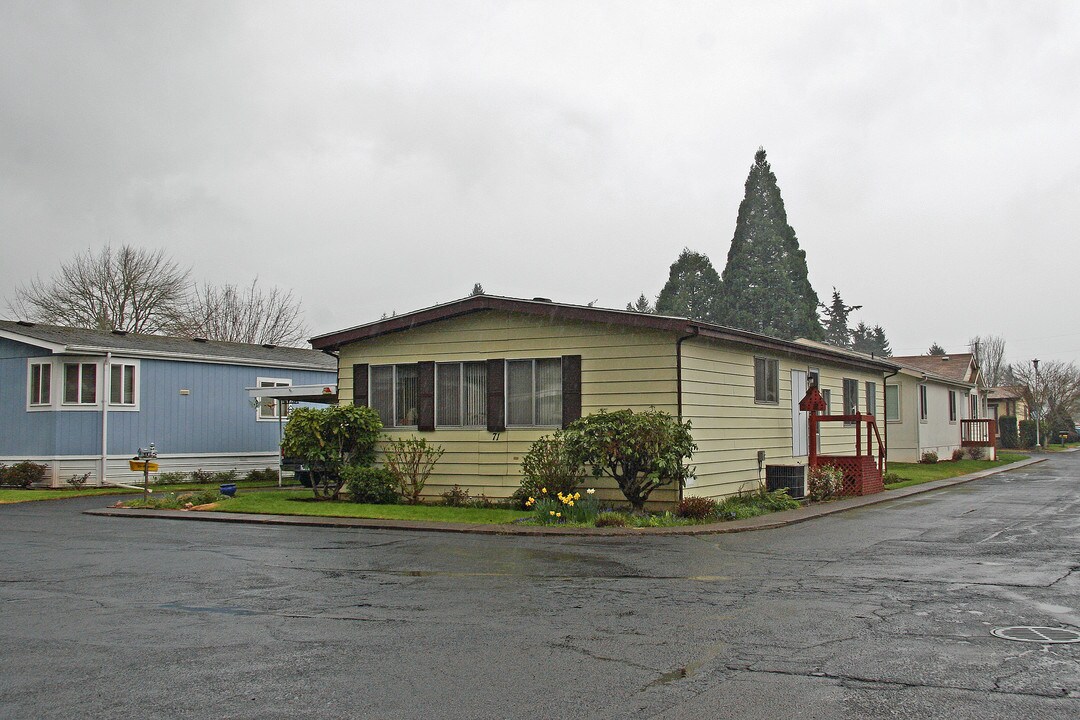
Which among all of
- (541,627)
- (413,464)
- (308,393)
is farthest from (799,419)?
(541,627)

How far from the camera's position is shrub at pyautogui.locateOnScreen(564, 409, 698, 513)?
627 inches

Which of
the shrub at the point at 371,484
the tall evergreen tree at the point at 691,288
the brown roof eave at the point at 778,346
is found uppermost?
the tall evergreen tree at the point at 691,288

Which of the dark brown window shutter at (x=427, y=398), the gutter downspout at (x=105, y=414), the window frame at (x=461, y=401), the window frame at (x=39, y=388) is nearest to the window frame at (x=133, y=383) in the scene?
the gutter downspout at (x=105, y=414)

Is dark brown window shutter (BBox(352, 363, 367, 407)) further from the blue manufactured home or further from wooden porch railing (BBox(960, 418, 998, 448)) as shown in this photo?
wooden porch railing (BBox(960, 418, 998, 448))

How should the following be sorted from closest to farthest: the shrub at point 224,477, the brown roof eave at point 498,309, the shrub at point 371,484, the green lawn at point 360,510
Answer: the green lawn at point 360,510 → the brown roof eave at point 498,309 → the shrub at point 371,484 → the shrub at point 224,477

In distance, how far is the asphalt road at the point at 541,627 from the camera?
582cm

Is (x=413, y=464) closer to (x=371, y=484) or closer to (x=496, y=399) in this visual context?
(x=371, y=484)

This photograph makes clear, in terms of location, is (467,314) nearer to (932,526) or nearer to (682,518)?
(682,518)

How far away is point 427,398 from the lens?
19.5m

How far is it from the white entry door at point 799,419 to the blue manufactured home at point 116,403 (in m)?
11.5

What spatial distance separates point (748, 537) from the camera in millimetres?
14406

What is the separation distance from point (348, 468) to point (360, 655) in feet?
41.8

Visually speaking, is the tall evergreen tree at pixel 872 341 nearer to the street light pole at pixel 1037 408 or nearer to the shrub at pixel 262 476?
the street light pole at pixel 1037 408

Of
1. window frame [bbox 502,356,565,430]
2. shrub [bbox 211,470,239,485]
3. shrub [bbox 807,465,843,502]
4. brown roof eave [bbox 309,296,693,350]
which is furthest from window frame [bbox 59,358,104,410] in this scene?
shrub [bbox 807,465,843,502]
